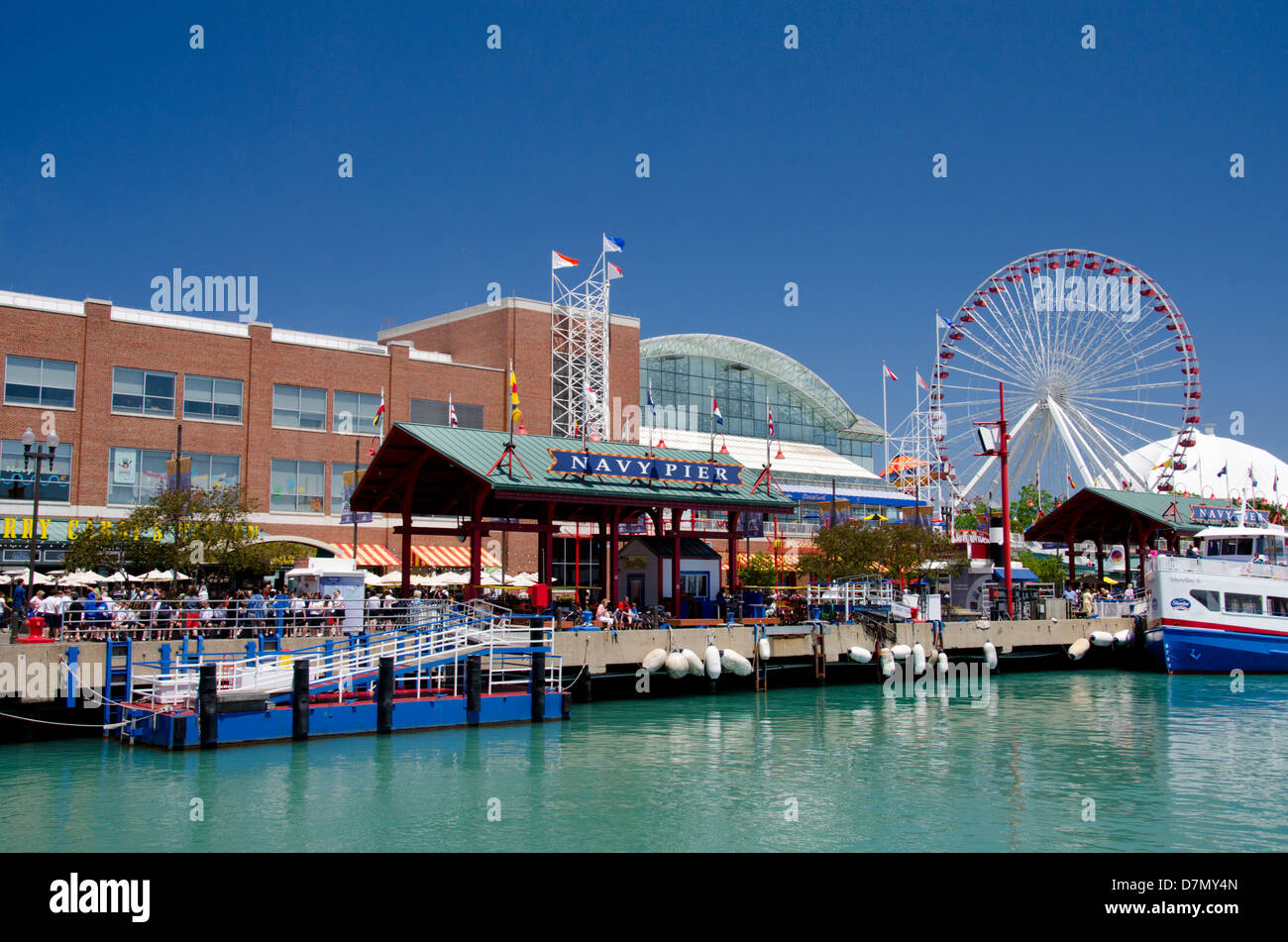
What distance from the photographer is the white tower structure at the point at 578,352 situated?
269 ft

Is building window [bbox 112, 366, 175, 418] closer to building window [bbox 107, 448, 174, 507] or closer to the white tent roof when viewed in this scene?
building window [bbox 107, 448, 174, 507]

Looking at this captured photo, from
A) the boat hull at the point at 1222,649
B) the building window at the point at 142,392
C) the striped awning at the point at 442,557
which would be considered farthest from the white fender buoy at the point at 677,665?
the building window at the point at 142,392

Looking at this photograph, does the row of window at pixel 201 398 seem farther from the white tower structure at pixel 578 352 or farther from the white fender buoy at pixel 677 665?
the white fender buoy at pixel 677 665

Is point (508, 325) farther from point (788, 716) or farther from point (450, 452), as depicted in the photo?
point (788, 716)

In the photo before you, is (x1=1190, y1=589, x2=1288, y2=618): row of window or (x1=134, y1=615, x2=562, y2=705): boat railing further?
(x1=1190, y1=589, x2=1288, y2=618): row of window

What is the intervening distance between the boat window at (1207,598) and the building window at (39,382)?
57079 millimetres

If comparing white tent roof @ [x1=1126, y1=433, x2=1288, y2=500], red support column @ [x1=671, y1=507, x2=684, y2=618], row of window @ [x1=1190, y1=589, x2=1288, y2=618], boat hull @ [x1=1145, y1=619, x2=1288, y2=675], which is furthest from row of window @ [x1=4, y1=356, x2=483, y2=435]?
white tent roof @ [x1=1126, y1=433, x2=1288, y2=500]

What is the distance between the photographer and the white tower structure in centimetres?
8194

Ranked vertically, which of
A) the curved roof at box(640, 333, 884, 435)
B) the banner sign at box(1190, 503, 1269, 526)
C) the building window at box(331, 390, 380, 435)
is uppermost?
the curved roof at box(640, 333, 884, 435)

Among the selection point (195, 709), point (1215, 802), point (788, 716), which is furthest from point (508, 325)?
point (1215, 802)

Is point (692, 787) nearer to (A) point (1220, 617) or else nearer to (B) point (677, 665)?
(B) point (677, 665)

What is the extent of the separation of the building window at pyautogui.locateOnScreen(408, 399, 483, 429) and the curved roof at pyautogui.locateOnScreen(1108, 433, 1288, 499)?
112 metres

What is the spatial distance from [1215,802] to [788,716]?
49.6 ft
